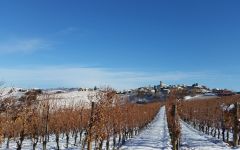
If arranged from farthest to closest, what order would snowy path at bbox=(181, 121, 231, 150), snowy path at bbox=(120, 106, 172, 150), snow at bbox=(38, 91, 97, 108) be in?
snow at bbox=(38, 91, 97, 108)
snowy path at bbox=(120, 106, 172, 150)
snowy path at bbox=(181, 121, 231, 150)

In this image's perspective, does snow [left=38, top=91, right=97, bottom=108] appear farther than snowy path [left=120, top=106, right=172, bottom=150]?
Yes

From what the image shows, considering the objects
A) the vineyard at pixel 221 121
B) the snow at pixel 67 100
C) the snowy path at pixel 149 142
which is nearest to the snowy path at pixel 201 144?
the vineyard at pixel 221 121

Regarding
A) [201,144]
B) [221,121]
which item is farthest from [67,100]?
[201,144]

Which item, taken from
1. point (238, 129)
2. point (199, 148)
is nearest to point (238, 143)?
point (238, 129)

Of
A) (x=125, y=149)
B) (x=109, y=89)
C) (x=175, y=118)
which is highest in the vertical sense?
(x=109, y=89)

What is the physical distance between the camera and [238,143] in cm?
4766

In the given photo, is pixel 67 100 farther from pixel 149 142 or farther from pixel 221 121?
pixel 149 142

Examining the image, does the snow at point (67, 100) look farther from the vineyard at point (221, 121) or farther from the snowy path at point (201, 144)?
the vineyard at point (221, 121)

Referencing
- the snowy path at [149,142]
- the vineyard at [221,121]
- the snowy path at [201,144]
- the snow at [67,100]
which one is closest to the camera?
the snowy path at [201,144]

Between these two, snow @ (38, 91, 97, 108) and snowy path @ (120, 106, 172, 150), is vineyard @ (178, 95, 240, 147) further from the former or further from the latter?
snow @ (38, 91, 97, 108)

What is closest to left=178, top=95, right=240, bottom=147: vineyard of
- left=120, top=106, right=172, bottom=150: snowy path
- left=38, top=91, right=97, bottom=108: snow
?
left=120, top=106, right=172, bottom=150: snowy path

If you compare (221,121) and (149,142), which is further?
(221,121)

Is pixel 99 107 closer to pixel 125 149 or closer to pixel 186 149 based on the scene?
pixel 125 149

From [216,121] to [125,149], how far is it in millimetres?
32398
